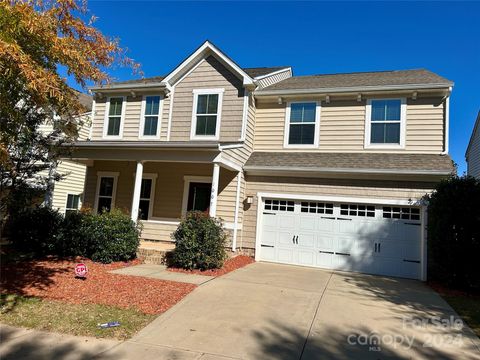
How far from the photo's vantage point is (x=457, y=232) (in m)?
9.70

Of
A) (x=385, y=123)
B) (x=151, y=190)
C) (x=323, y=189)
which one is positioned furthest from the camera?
(x=151, y=190)

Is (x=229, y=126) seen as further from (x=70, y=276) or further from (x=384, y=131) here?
(x=70, y=276)

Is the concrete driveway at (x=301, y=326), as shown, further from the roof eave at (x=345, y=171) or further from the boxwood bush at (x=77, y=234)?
the roof eave at (x=345, y=171)

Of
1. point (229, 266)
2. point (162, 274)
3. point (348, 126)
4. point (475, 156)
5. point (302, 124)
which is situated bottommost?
point (162, 274)

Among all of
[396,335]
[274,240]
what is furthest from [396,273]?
[396,335]

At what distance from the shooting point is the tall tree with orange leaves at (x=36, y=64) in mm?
5195

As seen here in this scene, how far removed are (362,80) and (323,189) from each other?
476 centimetres

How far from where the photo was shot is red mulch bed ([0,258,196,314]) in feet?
23.3

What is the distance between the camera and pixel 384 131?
42.0ft

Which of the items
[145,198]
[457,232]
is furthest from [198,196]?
[457,232]

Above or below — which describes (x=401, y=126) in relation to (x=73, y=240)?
above

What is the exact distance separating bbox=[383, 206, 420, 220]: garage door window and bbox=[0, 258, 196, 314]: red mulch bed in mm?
6827

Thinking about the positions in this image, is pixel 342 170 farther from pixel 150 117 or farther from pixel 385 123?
pixel 150 117

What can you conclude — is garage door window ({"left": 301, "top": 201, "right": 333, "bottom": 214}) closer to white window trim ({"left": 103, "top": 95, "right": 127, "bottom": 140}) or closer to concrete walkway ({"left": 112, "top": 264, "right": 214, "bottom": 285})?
concrete walkway ({"left": 112, "top": 264, "right": 214, "bottom": 285})
